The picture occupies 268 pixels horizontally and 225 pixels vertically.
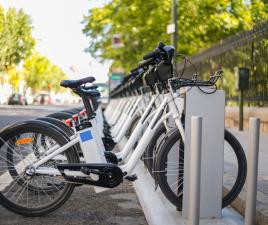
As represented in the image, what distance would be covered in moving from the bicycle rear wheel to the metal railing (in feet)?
26.0

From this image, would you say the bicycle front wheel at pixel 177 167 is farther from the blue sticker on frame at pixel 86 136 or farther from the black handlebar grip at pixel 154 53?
the black handlebar grip at pixel 154 53

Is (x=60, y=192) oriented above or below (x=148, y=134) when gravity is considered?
below

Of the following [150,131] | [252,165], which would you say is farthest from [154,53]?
[252,165]

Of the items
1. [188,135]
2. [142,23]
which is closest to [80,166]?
[188,135]

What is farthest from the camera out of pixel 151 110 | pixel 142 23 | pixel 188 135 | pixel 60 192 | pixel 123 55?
pixel 123 55

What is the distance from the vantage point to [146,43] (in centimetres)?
2372

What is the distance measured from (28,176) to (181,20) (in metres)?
18.4

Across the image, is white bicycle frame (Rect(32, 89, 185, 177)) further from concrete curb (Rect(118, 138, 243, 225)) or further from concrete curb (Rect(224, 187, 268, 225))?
concrete curb (Rect(224, 187, 268, 225))

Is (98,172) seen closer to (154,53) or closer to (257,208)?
(154,53)

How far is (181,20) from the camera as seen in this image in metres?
21.8

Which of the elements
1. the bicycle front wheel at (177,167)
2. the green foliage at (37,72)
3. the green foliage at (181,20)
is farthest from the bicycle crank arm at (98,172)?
the green foliage at (37,72)

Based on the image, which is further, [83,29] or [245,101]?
[83,29]

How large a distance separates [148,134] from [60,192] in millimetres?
868

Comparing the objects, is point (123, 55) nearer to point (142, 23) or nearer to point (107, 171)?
point (142, 23)
